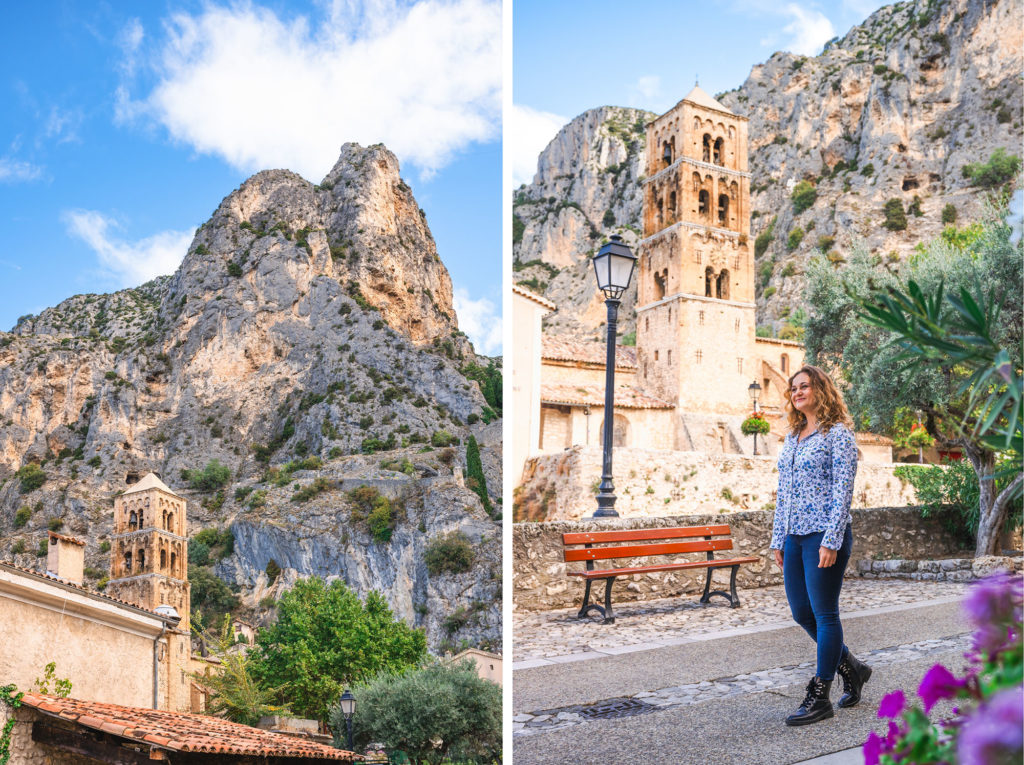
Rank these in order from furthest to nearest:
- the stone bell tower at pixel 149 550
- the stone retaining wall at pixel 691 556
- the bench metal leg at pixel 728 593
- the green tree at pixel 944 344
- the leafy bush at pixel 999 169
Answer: the stone bell tower at pixel 149 550
the leafy bush at pixel 999 169
the stone retaining wall at pixel 691 556
the bench metal leg at pixel 728 593
the green tree at pixel 944 344

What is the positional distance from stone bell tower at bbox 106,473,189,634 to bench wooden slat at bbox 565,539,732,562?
3039 centimetres

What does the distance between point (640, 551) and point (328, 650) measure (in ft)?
64.5

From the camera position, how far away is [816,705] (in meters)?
2.08

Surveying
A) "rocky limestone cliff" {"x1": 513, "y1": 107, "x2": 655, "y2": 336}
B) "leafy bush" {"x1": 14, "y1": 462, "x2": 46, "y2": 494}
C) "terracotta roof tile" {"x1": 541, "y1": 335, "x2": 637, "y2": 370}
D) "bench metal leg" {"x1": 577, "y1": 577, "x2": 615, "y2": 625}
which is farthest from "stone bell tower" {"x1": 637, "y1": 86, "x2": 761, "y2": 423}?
"leafy bush" {"x1": 14, "y1": 462, "x2": 46, "y2": 494}

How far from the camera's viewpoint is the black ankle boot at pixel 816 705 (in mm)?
2061

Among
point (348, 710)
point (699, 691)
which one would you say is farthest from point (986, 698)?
point (348, 710)

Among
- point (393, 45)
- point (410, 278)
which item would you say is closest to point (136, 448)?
point (410, 278)

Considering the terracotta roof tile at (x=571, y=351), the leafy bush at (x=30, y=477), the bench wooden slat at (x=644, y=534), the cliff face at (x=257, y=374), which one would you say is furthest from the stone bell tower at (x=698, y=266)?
the leafy bush at (x=30, y=477)

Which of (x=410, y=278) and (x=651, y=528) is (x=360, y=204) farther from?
(x=651, y=528)

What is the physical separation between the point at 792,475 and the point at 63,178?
54.6 m

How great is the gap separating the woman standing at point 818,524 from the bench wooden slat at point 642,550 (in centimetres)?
214

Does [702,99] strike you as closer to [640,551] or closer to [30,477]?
[640,551]

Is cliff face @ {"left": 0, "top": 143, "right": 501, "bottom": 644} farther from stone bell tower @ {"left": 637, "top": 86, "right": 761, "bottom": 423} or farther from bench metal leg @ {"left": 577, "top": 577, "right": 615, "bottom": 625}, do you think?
bench metal leg @ {"left": 577, "top": 577, "right": 615, "bottom": 625}

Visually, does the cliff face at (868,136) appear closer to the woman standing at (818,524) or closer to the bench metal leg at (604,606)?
the woman standing at (818,524)
